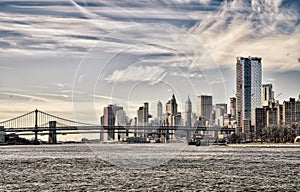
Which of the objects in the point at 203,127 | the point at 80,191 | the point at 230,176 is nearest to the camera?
the point at 80,191

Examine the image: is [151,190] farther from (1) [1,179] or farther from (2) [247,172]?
(2) [247,172]

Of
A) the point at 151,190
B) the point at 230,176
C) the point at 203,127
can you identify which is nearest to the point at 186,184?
the point at 151,190

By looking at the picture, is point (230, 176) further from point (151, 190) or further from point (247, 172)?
point (151, 190)

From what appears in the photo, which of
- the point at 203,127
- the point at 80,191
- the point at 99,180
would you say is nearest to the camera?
the point at 80,191

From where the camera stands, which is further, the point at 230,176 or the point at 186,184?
the point at 230,176

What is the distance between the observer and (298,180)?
54.3 m

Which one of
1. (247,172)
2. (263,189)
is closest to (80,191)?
(263,189)

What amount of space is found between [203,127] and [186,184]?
472 ft

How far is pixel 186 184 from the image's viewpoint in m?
50.7

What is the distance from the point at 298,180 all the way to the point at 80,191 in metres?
19.8

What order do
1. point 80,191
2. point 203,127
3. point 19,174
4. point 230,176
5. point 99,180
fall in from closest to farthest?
point 80,191 < point 99,180 < point 230,176 < point 19,174 < point 203,127

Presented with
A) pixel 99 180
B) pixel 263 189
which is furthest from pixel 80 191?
pixel 263 189

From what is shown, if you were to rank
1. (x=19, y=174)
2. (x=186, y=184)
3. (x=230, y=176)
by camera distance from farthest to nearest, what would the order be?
1. (x=19, y=174)
2. (x=230, y=176)
3. (x=186, y=184)

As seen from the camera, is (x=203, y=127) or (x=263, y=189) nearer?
(x=263, y=189)
